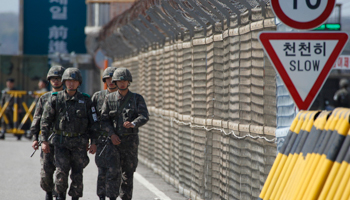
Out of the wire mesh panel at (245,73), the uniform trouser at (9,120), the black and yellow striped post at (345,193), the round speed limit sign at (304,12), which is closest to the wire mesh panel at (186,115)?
the wire mesh panel at (245,73)

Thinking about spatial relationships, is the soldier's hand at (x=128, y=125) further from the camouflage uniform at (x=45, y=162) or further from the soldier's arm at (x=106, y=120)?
the camouflage uniform at (x=45, y=162)

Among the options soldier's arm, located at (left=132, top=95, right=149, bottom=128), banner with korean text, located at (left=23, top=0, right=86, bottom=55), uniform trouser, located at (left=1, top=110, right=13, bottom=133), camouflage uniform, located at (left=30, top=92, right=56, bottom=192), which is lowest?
uniform trouser, located at (left=1, top=110, right=13, bottom=133)

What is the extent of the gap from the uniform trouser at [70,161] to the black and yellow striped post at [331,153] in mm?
4683

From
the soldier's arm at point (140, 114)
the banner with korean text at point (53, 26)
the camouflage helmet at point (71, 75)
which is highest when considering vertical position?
the banner with korean text at point (53, 26)

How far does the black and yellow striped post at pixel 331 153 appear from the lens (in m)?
3.80

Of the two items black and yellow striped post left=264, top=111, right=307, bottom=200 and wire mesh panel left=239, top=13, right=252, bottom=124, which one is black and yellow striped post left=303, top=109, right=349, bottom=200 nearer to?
black and yellow striped post left=264, top=111, right=307, bottom=200

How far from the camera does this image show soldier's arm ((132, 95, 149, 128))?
26.6 ft

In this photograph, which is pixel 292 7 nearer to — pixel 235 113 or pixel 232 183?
pixel 235 113

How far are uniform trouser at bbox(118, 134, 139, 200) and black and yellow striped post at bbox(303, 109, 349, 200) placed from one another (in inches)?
181

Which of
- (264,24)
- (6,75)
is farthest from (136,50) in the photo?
(6,75)

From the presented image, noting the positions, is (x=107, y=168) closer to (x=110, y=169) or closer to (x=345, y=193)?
(x=110, y=169)

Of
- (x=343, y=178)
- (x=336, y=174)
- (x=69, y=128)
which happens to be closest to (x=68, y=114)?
(x=69, y=128)

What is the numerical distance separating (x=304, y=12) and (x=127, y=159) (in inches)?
161

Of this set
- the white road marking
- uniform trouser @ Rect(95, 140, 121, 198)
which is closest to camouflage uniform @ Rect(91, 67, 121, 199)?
uniform trouser @ Rect(95, 140, 121, 198)
